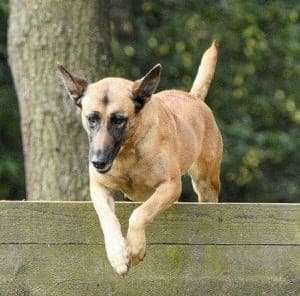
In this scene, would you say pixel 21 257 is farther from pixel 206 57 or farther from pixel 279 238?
pixel 206 57

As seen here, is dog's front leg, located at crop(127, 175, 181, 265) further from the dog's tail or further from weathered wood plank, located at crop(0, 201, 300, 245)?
the dog's tail

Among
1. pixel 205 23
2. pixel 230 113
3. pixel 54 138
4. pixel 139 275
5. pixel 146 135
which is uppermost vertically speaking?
pixel 146 135

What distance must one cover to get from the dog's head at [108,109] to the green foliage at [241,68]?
7.82m

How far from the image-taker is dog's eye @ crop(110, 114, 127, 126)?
18.2 feet

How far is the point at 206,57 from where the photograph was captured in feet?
23.5

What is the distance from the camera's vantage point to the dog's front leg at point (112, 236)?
17.5ft

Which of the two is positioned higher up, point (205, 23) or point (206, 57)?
point (206, 57)

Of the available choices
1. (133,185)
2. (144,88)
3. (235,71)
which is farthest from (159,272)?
(235,71)

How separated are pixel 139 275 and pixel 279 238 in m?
0.65

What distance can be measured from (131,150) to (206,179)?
1277mm

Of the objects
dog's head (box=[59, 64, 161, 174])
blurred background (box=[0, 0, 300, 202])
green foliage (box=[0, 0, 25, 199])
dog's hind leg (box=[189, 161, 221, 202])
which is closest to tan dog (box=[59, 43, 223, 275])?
dog's head (box=[59, 64, 161, 174])

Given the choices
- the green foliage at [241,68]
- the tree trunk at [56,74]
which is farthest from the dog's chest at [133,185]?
the green foliage at [241,68]

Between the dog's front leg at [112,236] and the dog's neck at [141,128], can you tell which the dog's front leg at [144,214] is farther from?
the dog's neck at [141,128]

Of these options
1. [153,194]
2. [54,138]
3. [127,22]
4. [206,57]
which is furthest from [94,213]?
[127,22]
